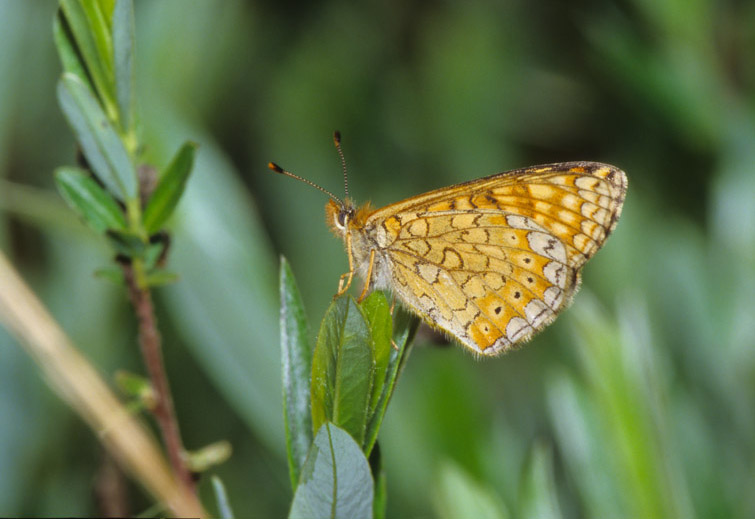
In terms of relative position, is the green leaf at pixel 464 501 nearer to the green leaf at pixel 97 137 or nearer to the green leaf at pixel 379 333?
the green leaf at pixel 379 333

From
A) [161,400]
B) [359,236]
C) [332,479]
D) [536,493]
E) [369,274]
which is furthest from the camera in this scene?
[359,236]

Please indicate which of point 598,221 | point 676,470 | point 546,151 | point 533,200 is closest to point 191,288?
point 533,200

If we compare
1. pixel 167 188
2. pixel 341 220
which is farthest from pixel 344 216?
pixel 167 188

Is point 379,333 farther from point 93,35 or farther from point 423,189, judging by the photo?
point 423,189

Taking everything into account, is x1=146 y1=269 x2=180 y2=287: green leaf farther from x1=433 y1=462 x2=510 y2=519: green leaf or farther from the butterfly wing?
the butterfly wing

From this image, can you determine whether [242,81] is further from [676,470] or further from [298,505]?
[298,505]

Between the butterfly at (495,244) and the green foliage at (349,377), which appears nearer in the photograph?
the green foliage at (349,377)

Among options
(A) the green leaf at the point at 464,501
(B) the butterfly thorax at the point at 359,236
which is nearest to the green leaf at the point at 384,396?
(A) the green leaf at the point at 464,501
